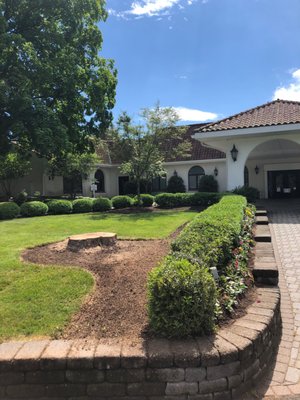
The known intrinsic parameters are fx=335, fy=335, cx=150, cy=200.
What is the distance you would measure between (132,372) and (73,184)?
24.2 meters

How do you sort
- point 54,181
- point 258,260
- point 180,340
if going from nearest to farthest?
point 180,340, point 258,260, point 54,181

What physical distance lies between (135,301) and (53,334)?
1048mm

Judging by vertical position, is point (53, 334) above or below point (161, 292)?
below

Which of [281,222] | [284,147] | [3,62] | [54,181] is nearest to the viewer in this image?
[3,62]

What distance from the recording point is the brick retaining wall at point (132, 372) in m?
2.72

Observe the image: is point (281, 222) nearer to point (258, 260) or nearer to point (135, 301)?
point (258, 260)

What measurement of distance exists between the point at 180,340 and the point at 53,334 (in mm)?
1303

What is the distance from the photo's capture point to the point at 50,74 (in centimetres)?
768

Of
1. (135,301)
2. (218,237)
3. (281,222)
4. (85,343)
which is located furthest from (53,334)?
(281,222)

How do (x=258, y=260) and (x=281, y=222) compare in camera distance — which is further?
(x=281, y=222)

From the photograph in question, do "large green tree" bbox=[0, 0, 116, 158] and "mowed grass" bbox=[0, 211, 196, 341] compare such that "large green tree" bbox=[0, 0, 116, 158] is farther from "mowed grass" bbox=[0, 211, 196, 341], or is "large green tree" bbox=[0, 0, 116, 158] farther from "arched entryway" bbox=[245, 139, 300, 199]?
"arched entryway" bbox=[245, 139, 300, 199]

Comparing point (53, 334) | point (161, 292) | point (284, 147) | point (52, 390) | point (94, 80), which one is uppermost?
point (94, 80)

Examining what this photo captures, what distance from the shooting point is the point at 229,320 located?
135 inches

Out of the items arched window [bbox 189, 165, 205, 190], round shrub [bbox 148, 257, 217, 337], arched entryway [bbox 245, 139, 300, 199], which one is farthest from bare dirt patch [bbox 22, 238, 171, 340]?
arched window [bbox 189, 165, 205, 190]
